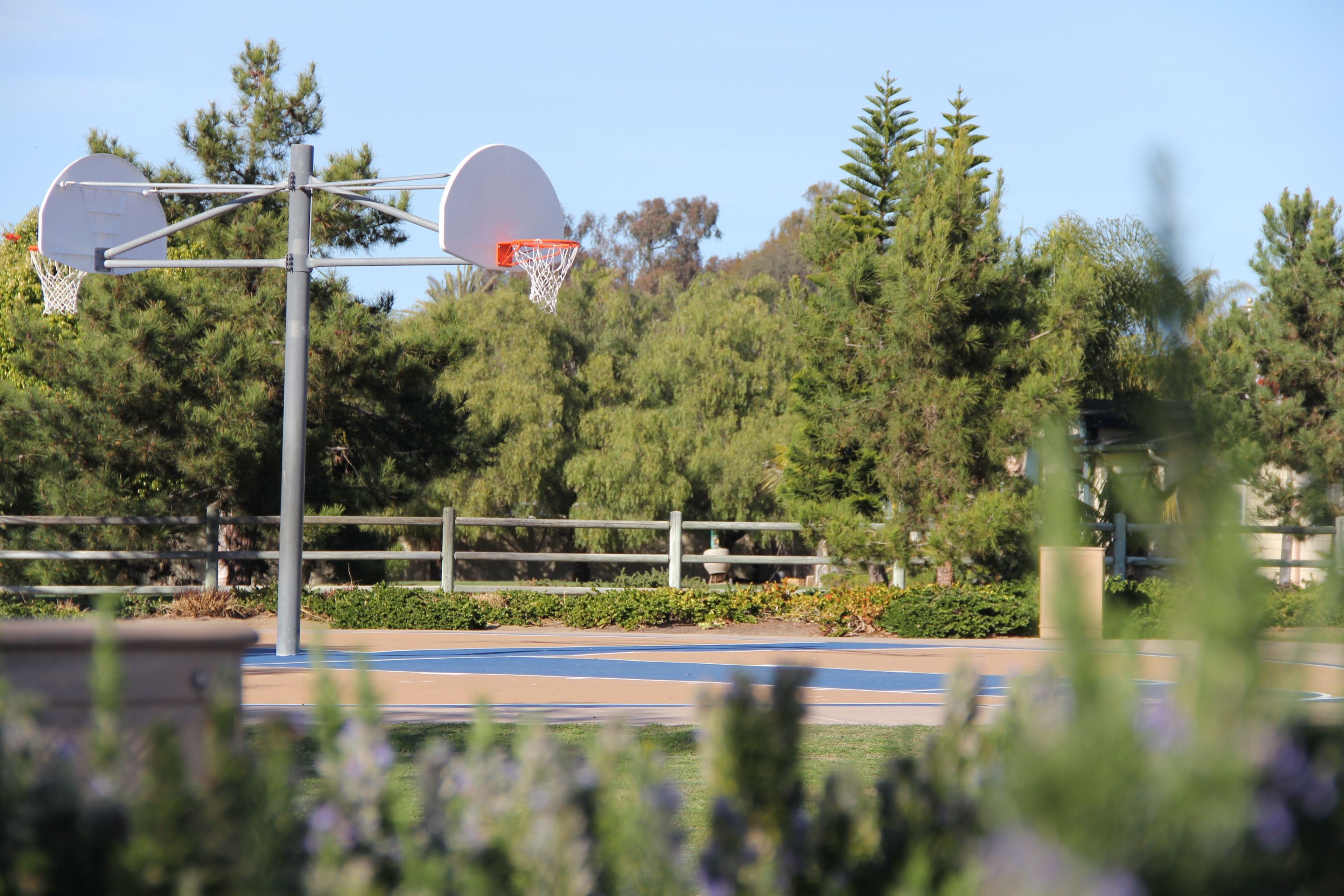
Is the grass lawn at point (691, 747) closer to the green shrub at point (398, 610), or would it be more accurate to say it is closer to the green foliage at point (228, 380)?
the green shrub at point (398, 610)

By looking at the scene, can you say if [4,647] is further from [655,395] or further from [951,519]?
[655,395]

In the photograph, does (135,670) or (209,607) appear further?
(209,607)

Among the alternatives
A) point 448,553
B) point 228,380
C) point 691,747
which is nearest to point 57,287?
point 228,380

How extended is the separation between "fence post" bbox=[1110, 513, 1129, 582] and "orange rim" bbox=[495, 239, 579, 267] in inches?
366

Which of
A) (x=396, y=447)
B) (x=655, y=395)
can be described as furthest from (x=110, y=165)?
(x=655, y=395)

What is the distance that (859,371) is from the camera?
1814cm

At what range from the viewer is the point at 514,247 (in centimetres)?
1260

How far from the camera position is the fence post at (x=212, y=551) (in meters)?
17.3

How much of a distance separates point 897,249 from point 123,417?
10670mm

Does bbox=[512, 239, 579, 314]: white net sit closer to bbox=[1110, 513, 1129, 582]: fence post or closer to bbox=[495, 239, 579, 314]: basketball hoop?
bbox=[495, 239, 579, 314]: basketball hoop

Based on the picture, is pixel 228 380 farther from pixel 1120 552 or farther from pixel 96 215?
pixel 1120 552

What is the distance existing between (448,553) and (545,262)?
6740 millimetres

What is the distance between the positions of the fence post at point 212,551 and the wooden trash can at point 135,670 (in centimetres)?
1613

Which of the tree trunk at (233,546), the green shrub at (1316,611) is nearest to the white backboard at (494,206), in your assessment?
the tree trunk at (233,546)
